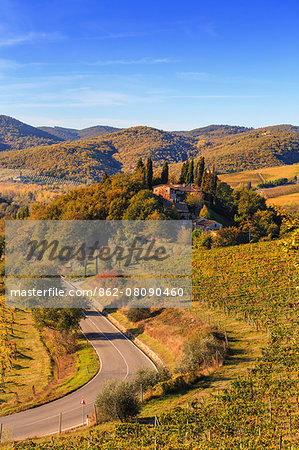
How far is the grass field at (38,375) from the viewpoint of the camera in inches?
1217

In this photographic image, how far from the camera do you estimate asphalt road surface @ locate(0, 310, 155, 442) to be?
2532 centimetres

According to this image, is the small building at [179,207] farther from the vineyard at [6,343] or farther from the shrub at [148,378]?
the shrub at [148,378]

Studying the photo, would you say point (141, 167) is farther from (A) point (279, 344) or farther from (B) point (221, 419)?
(B) point (221, 419)

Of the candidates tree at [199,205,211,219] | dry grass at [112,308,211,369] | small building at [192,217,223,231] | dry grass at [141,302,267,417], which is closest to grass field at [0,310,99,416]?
dry grass at [112,308,211,369]

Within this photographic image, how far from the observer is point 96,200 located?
85562mm

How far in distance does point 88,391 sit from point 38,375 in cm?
813

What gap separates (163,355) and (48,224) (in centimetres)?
5447

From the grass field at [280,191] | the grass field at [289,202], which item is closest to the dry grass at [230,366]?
the grass field at [289,202]

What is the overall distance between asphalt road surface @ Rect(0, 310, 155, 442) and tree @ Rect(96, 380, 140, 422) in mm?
2492

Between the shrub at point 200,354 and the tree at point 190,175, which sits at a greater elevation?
the tree at point 190,175

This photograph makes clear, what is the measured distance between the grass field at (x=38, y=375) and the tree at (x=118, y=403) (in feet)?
29.8

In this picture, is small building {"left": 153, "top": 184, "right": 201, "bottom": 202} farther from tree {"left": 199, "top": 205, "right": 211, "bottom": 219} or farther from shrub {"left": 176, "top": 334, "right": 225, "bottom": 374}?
shrub {"left": 176, "top": 334, "right": 225, "bottom": 374}

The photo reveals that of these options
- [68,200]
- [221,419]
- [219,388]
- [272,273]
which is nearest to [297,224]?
[221,419]

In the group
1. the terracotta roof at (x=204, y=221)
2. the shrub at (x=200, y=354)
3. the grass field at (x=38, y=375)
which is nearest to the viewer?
the shrub at (x=200, y=354)
